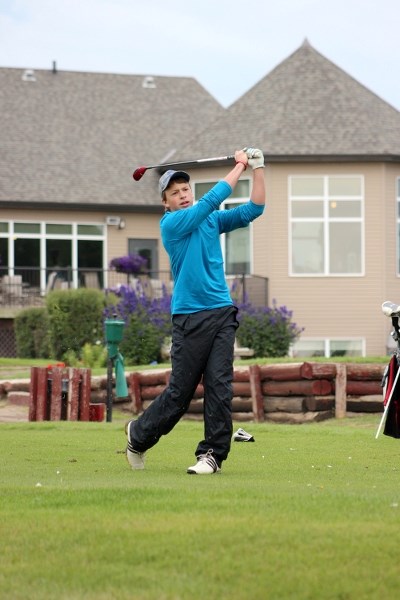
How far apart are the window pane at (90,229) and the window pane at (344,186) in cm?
837

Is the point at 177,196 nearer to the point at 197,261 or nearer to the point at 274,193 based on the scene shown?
the point at 197,261

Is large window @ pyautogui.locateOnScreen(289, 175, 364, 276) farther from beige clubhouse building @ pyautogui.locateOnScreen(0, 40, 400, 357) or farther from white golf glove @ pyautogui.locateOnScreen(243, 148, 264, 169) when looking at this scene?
white golf glove @ pyautogui.locateOnScreen(243, 148, 264, 169)

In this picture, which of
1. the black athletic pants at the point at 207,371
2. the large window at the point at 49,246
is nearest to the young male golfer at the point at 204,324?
the black athletic pants at the point at 207,371

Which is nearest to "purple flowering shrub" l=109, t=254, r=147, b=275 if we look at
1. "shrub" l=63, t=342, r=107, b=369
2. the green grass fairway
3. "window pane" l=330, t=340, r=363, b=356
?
"window pane" l=330, t=340, r=363, b=356

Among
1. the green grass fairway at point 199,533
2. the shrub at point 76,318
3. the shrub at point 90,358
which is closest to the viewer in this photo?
the green grass fairway at point 199,533

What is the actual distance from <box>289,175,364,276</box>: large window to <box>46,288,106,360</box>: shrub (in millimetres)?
4942

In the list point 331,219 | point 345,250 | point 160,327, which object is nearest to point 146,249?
point 331,219

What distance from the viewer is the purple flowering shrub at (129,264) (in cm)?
3472

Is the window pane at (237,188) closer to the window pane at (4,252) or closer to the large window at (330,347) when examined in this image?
the large window at (330,347)

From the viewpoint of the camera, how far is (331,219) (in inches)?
1236

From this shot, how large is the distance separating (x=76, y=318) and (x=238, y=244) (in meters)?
4.82

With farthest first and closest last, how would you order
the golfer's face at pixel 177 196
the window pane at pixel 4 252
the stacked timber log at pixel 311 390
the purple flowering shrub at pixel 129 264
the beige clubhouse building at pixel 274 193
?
the window pane at pixel 4 252, the purple flowering shrub at pixel 129 264, the beige clubhouse building at pixel 274 193, the stacked timber log at pixel 311 390, the golfer's face at pixel 177 196

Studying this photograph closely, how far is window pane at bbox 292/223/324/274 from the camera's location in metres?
31.5

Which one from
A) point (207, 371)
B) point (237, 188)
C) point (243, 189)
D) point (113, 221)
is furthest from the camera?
point (113, 221)
